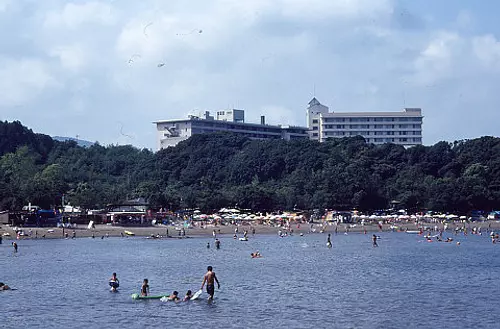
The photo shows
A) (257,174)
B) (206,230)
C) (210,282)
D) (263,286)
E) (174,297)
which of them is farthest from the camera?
(257,174)

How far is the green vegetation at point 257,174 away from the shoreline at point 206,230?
29.7 feet

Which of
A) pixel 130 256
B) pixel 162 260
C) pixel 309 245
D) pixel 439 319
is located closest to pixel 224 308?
pixel 439 319

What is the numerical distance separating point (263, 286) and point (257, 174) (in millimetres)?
123501

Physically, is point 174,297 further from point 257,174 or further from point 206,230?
point 257,174

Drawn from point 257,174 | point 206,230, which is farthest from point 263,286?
point 257,174

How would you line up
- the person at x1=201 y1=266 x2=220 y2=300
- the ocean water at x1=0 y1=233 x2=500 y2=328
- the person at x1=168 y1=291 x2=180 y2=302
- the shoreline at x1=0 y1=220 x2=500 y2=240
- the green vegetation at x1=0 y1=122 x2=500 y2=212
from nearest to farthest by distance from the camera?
the ocean water at x1=0 y1=233 x2=500 y2=328 → the person at x1=201 y1=266 x2=220 y2=300 → the person at x1=168 y1=291 x2=180 y2=302 → the shoreline at x1=0 y1=220 x2=500 y2=240 → the green vegetation at x1=0 y1=122 x2=500 y2=212

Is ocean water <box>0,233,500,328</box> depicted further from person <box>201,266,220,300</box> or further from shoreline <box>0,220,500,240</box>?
shoreline <box>0,220,500,240</box>

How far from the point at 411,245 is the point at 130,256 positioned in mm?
33722

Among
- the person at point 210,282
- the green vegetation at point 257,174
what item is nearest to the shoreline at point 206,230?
the green vegetation at point 257,174

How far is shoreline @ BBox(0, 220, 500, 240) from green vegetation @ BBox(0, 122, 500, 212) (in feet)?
29.7

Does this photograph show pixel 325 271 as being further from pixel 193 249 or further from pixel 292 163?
pixel 292 163

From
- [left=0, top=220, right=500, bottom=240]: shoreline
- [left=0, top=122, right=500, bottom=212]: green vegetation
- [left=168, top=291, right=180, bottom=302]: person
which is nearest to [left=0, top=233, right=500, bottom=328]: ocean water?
[left=168, top=291, right=180, bottom=302]: person

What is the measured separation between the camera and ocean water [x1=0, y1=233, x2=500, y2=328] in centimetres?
3868

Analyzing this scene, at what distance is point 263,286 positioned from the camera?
51.1 meters
